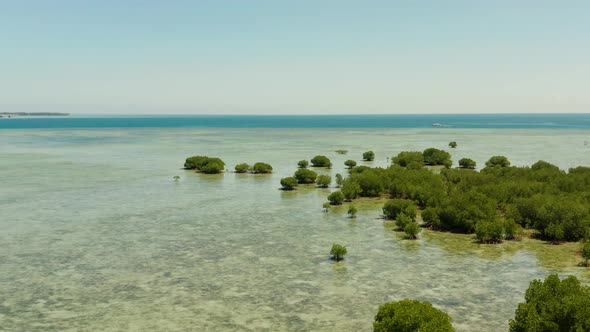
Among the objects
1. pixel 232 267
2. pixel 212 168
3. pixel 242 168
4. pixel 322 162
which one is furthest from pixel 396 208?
pixel 322 162

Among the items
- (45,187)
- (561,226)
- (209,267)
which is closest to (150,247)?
(209,267)

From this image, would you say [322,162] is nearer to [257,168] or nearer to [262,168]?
[262,168]

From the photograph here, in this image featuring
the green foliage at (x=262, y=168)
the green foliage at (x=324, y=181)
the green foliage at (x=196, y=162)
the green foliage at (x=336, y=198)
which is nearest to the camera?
the green foliage at (x=336, y=198)

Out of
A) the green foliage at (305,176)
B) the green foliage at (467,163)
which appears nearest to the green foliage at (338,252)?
the green foliage at (305,176)

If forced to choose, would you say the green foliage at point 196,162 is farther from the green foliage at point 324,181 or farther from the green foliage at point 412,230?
the green foliage at point 412,230

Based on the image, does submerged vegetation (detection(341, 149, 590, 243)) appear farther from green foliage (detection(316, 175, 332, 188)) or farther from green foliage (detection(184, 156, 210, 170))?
green foliage (detection(184, 156, 210, 170))
